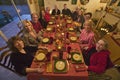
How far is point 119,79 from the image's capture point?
255 cm

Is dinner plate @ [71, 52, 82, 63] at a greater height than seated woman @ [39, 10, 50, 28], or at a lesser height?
greater

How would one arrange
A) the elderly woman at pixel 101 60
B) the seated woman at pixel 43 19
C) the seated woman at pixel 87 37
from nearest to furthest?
the elderly woman at pixel 101 60 → the seated woman at pixel 87 37 → the seated woman at pixel 43 19

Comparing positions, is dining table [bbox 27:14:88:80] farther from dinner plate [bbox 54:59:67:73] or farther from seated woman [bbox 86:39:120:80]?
seated woman [bbox 86:39:120:80]

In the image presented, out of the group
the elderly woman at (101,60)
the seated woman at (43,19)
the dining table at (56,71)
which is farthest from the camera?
the seated woman at (43,19)

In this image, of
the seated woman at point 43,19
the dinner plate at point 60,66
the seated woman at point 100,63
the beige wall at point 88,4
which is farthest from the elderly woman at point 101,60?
Answer: the beige wall at point 88,4

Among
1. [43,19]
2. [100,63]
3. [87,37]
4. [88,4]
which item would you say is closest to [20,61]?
[100,63]

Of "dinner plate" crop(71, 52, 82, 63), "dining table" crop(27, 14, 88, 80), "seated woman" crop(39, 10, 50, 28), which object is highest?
"dinner plate" crop(71, 52, 82, 63)

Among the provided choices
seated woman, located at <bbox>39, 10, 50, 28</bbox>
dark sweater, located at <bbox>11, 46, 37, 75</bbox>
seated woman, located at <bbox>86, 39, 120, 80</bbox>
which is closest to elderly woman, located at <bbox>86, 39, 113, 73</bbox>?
seated woman, located at <bbox>86, 39, 120, 80</bbox>

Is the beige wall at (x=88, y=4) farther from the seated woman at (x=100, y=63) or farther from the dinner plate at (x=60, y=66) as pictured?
the dinner plate at (x=60, y=66)

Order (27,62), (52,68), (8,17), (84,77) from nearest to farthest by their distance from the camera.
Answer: (84,77), (52,68), (27,62), (8,17)

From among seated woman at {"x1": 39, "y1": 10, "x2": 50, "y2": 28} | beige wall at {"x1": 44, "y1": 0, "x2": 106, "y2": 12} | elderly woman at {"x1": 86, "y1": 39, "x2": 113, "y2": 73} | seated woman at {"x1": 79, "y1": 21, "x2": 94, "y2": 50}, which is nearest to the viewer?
elderly woman at {"x1": 86, "y1": 39, "x2": 113, "y2": 73}

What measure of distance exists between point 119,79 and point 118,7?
2.94 metres

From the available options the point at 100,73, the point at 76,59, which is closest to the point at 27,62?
the point at 76,59

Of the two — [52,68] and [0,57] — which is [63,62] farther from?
[0,57]
